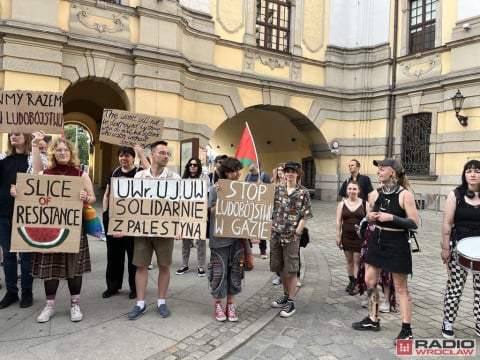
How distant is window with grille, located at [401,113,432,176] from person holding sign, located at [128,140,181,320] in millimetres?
14516

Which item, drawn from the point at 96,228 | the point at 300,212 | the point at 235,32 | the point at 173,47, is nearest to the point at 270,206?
the point at 300,212

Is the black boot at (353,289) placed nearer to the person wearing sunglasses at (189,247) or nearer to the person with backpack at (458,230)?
the person with backpack at (458,230)

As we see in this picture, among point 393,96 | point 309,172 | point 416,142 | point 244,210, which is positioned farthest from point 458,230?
point 309,172

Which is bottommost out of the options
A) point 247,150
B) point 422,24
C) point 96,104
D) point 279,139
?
point 247,150

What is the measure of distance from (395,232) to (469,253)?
72 cm

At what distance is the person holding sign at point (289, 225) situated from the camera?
4508 millimetres

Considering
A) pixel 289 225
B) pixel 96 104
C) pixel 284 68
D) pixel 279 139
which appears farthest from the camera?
pixel 279 139

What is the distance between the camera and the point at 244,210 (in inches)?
171

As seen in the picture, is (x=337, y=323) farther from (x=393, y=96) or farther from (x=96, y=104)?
(x=96, y=104)

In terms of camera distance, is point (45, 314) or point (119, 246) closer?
point (45, 314)

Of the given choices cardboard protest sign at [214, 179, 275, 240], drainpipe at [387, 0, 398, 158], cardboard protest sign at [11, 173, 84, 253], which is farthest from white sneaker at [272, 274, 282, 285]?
drainpipe at [387, 0, 398, 158]

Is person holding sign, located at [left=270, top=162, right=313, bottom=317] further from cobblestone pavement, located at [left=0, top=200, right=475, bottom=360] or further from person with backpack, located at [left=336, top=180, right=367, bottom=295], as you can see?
person with backpack, located at [left=336, top=180, right=367, bottom=295]

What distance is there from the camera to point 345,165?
18.2 meters

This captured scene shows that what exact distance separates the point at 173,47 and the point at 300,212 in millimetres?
9675
